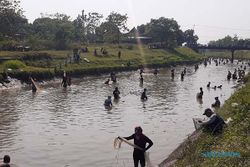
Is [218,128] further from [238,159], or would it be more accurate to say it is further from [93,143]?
[93,143]

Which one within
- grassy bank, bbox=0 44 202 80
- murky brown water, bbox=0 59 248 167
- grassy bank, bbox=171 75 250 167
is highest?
grassy bank, bbox=0 44 202 80

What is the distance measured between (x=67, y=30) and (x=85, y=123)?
203 ft

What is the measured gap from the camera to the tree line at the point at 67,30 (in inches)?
3086

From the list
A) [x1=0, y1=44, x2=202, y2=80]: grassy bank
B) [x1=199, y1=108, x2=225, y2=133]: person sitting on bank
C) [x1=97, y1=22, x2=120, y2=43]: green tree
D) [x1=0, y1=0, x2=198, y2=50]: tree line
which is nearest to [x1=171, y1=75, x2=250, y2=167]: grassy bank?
[x1=199, y1=108, x2=225, y2=133]: person sitting on bank

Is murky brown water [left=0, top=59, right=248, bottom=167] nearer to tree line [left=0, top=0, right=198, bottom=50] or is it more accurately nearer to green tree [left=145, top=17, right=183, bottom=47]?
tree line [left=0, top=0, right=198, bottom=50]

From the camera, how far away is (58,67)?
63656 mm

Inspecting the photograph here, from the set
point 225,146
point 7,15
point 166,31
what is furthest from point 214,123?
point 166,31

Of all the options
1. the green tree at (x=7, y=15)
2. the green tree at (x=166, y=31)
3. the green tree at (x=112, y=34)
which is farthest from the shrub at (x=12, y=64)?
the green tree at (x=166, y=31)

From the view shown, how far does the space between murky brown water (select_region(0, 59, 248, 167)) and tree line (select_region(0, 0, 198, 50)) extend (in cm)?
3176

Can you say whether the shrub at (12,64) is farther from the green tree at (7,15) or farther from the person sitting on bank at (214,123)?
the person sitting on bank at (214,123)

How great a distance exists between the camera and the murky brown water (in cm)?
2075

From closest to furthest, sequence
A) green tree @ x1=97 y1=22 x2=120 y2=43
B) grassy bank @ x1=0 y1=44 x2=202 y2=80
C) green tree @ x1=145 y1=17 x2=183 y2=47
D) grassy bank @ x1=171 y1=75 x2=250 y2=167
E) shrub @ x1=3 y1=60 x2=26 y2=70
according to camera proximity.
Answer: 1. grassy bank @ x1=171 y1=75 x2=250 y2=167
2. shrub @ x1=3 y1=60 x2=26 y2=70
3. grassy bank @ x1=0 y1=44 x2=202 y2=80
4. green tree @ x1=97 y1=22 x2=120 y2=43
5. green tree @ x1=145 y1=17 x2=183 y2=47

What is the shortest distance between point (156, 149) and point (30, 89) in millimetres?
30725

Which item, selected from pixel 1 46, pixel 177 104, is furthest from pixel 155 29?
pixel 177 104
